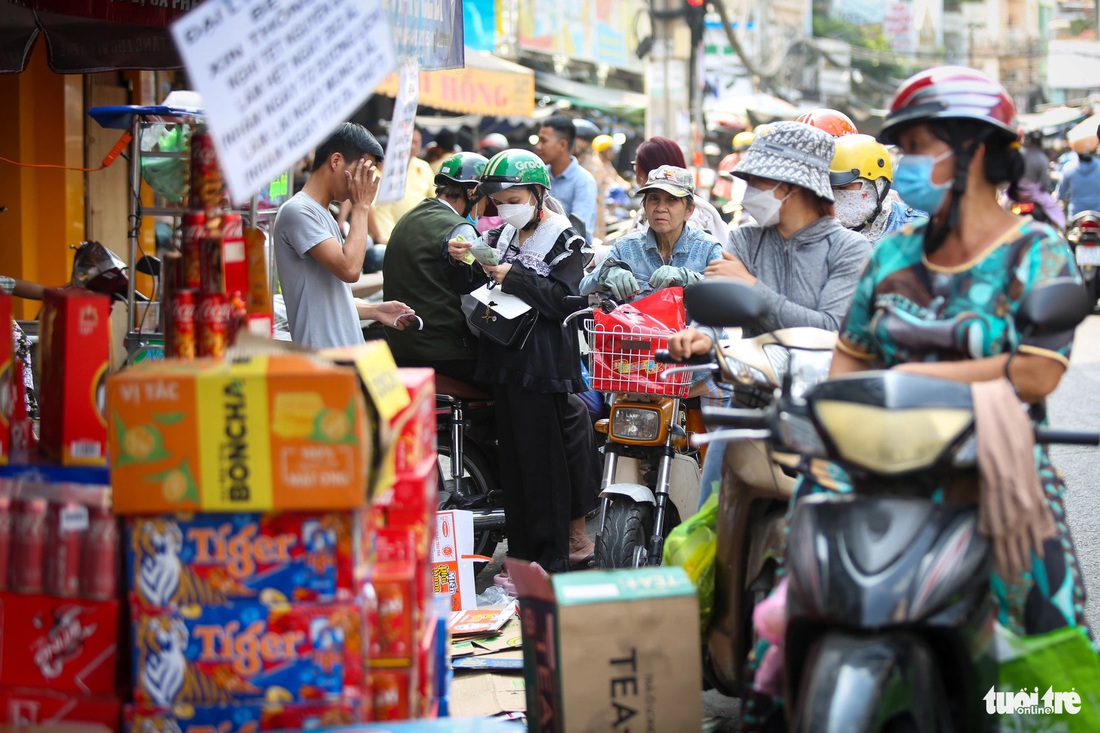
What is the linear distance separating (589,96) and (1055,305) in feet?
84.4

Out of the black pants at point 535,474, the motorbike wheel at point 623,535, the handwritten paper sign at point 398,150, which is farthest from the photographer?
the black pants at point 535,474

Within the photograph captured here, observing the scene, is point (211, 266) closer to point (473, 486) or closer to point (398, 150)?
point (398, 150)

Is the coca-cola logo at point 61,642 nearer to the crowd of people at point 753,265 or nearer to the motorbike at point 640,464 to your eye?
the crowd of people at point 753,265

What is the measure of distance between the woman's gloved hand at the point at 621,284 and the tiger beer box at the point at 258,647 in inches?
122

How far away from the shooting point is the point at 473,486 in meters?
6.52

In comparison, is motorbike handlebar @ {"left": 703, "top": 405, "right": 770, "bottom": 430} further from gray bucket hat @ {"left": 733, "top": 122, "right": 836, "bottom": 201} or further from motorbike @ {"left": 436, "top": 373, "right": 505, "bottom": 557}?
motorbike @ {"left": 436, "top": 373, "right": 505, "bottom": 557}

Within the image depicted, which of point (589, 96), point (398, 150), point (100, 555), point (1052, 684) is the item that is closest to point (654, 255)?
point (398, 150)

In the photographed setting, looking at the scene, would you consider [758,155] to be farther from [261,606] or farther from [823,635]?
[261,606]

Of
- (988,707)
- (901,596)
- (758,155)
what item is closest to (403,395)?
(901,596)

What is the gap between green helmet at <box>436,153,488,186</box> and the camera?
22.0ft

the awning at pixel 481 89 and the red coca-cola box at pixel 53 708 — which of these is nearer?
the red coca-cola box at pixel 53 708

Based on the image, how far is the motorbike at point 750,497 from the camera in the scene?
12.2ft

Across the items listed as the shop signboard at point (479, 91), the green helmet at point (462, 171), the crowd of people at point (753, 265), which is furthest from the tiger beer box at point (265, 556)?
the shop signboard at point (479, 91)

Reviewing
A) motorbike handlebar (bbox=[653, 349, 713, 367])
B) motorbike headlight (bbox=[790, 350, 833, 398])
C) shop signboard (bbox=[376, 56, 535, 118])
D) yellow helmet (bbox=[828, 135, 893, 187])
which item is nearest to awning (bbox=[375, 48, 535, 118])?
shop signboard (bbox=[376, 56, 535, 118])
